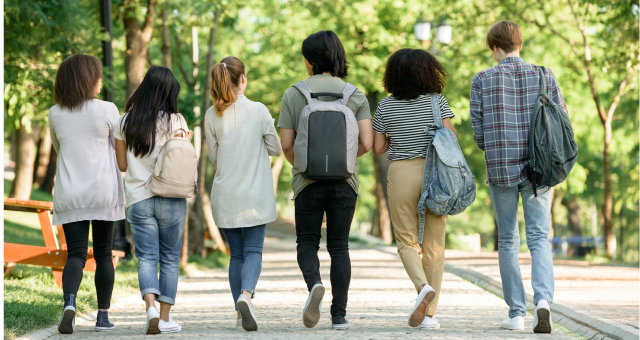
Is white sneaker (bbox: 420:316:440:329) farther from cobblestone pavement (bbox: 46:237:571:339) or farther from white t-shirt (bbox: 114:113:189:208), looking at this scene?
white t-shirt (bbox: 114:113:189:208)

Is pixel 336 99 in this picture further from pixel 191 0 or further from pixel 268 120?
pixel 191 0

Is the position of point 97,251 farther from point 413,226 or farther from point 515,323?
point 515,323

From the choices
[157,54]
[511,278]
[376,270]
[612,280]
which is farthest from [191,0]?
[157,54]

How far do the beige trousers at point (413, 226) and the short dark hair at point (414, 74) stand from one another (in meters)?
0.51

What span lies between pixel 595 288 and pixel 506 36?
4.46 metres

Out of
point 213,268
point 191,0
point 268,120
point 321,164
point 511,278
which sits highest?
point 191,0

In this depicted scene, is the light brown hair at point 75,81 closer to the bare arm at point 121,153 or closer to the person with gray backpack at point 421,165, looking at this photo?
the bare arm at point 121,153

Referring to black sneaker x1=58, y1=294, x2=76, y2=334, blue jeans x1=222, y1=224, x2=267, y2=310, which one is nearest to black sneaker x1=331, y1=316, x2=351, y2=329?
blue jeans x1=222, y1=224, x2=267, y2=310

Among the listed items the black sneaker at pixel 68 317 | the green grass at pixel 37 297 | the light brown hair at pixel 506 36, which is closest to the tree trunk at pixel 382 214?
the green grass at pixel 37 297

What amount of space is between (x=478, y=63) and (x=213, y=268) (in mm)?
11507

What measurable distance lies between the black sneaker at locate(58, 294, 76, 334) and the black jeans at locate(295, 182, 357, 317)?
1.63m

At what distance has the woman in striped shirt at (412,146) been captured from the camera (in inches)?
202

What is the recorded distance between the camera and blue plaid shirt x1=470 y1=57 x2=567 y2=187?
509 cm

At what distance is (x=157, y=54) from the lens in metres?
25.8
